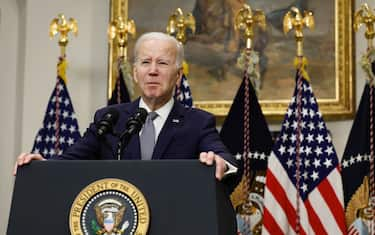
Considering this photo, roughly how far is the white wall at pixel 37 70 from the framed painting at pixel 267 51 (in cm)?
26

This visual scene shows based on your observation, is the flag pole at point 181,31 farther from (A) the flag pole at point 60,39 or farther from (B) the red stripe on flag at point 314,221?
(B) the red stripe on flag at point 314,221

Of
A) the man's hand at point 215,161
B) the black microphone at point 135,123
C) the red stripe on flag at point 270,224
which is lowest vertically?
the red stripe on flag at point 270,224

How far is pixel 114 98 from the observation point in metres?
7.09

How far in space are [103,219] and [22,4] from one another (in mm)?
5733

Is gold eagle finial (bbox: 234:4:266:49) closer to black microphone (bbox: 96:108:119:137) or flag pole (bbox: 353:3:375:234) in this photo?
flag pole (bbox: 353:3:375:234)

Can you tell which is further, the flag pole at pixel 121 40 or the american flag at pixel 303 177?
the flag pole at pixel 121 40

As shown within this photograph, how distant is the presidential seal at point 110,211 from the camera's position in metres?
2.63

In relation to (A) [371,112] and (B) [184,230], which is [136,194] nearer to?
Answer: (B) [184,230]

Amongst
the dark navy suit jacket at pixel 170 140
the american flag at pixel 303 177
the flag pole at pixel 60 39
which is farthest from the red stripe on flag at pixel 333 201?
the dark navy suit jacket at pixel 170 140

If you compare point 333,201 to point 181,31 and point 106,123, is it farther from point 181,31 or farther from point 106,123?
point 106,123

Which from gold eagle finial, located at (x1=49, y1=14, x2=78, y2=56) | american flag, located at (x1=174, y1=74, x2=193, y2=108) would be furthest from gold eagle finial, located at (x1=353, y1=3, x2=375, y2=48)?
gold eagle finial, located at (x1=49, y1=14, x2=78, y2=56)

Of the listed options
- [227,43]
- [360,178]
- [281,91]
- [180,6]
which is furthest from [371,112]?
[180,6]

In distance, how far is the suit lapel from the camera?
3324mm

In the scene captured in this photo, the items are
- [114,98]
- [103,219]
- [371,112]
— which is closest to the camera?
[103,219]
